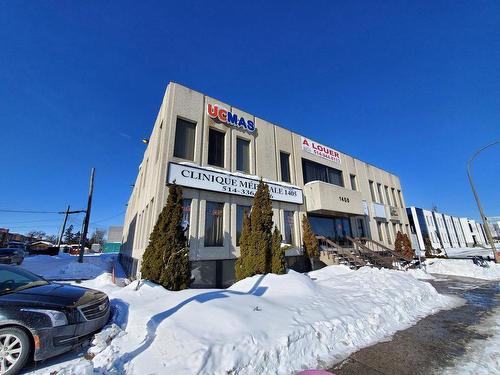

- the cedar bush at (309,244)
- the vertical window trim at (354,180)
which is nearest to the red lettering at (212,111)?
the cedar bush at (309,244)

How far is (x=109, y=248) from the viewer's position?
169ft

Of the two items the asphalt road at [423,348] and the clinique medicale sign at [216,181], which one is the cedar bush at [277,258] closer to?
the clinique medicale sign at [216,181]

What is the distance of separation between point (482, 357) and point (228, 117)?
12331 mm

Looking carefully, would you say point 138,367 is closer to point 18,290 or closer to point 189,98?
point 18,290

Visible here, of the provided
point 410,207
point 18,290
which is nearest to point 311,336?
point 18,290

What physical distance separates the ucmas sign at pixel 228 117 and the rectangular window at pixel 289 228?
563 centimetres

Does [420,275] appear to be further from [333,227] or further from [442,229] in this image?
[442,229]

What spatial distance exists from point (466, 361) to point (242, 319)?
4.02 metres

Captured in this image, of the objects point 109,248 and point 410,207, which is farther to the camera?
point 109,248

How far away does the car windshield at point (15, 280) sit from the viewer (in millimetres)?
4305

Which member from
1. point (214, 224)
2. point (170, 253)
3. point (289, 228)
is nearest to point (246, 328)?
point (170, 253)

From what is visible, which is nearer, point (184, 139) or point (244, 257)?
point (244, 257)

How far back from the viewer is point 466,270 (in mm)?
14797

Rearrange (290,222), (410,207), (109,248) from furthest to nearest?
(109,248) < (410,207) < (290,222)
